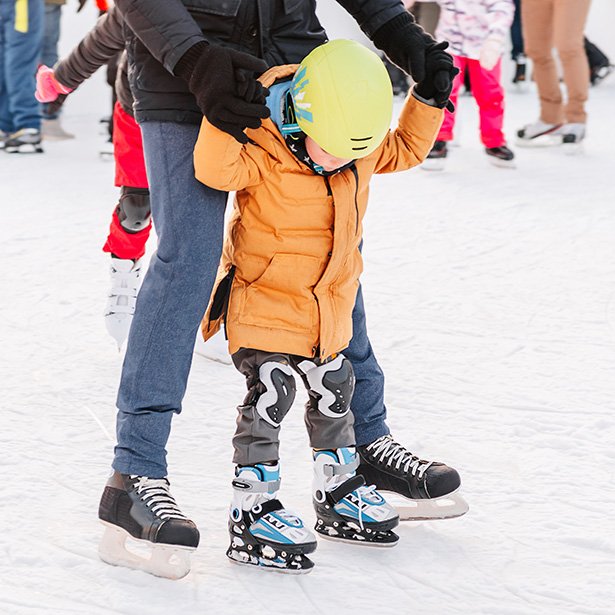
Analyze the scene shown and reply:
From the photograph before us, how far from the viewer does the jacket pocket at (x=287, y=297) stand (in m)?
1.78

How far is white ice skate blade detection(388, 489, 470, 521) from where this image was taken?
1958mm

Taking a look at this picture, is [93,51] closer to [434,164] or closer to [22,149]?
[434,164]

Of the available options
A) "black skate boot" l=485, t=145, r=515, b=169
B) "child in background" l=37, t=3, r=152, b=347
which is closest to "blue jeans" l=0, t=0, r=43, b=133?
"black skate boot" l=485, t=145, r=515, b=169

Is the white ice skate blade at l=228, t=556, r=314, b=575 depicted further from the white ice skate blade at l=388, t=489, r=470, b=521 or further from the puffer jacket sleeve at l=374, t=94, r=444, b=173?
the puffer jacket sleeve at l=374, t=94, r=444, b=173

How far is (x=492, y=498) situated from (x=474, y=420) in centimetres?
40

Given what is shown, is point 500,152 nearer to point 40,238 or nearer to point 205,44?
point 40,238

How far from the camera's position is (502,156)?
17.4ft

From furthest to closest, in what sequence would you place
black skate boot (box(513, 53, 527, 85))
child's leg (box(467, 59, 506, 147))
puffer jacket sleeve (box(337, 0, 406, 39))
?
black skate boot (box(513, 53, 527, 85)) < child's leg (box(467, 59, 506, 147)) < puffer jacket sleeve (box(337, 0, 406, 39))

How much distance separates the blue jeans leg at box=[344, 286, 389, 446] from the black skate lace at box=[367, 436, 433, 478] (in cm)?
1

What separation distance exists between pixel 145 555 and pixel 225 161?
0.67m

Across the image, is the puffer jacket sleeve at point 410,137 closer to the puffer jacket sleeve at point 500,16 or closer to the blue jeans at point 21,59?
the puffer jacket sleeve at point 500,16

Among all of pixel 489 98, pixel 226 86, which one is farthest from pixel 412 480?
pixel 489 98

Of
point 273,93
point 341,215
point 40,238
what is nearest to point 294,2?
point 273,93

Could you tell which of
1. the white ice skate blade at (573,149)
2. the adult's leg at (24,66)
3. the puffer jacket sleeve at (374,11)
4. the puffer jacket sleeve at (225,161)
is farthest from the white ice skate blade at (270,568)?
the adult's leg at (24,66)
